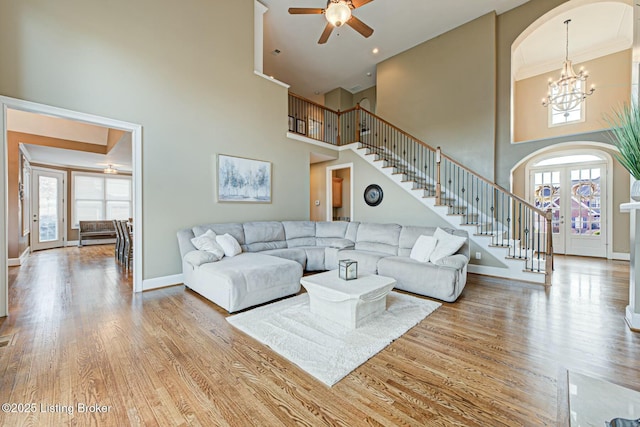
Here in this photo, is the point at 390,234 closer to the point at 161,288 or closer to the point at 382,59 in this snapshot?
the point at 161,288

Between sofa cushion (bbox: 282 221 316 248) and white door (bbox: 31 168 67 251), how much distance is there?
750 centimetres

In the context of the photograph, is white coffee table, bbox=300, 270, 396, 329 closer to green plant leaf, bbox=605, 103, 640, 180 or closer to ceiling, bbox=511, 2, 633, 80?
green plant leaf, bbox=605, 103, 640, 180

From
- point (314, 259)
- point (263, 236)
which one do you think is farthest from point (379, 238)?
point (263, 236)

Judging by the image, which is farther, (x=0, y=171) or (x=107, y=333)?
(x=0, y=171)

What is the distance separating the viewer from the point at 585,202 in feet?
22.0

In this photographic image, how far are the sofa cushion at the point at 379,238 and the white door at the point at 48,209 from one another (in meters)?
9.04

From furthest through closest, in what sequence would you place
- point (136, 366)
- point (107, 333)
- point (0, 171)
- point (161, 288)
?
point (161, 288) < point (0, 171) < point (107, 333) < point (136, 366)

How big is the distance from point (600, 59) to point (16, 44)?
10.8 meters

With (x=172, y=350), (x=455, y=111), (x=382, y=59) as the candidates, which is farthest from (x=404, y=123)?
(x=172, y=350)

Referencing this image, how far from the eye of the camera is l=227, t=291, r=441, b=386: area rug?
6.52 feet

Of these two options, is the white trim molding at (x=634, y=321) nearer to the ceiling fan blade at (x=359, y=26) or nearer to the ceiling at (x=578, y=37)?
the ceiling fan blade at (x=359, y=26)

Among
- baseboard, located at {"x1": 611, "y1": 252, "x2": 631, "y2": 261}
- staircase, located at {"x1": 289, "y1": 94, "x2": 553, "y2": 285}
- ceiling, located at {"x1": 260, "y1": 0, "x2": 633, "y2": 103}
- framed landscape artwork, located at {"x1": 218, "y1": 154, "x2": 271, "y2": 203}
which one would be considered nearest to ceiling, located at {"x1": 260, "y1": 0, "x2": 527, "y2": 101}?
ceiling, located at {"x1": 260, "y1": 0, "x2": 633, "y2": 103}

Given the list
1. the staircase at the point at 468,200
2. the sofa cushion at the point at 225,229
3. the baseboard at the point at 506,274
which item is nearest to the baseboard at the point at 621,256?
the staircase at the point at 468,200

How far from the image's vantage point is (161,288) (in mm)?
3965
